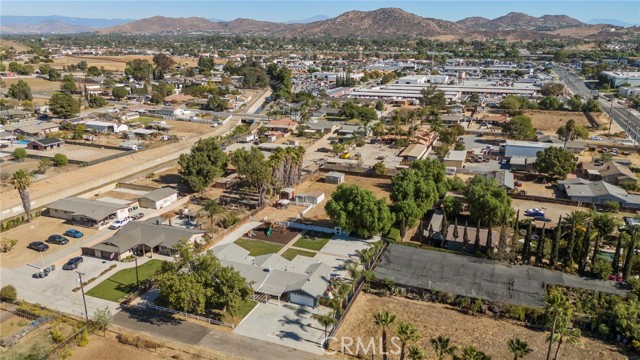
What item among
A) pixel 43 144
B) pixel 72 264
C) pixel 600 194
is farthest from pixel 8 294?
pixel 600 194

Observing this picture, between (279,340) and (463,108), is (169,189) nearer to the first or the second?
(279,340)

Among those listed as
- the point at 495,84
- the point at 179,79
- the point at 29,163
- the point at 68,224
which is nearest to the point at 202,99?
the point at 179,79

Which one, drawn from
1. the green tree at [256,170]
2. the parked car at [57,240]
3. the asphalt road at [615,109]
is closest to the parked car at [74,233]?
the parked car at [57,240]

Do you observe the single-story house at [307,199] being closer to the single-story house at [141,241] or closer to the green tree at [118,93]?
the single-story house at [141,241]

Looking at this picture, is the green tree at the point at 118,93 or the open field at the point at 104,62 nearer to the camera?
the green tree at the point at 118,93

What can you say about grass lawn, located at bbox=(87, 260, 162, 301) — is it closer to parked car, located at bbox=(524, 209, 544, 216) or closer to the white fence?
the white fence

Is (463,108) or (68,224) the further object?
(463,108)

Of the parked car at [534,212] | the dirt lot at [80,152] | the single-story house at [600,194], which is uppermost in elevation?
Answer: the single-story house at [600,194]

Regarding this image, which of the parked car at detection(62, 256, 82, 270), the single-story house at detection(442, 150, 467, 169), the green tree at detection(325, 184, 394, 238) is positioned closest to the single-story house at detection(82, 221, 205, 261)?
the parked car at detection(62, 256, 82, 270)
